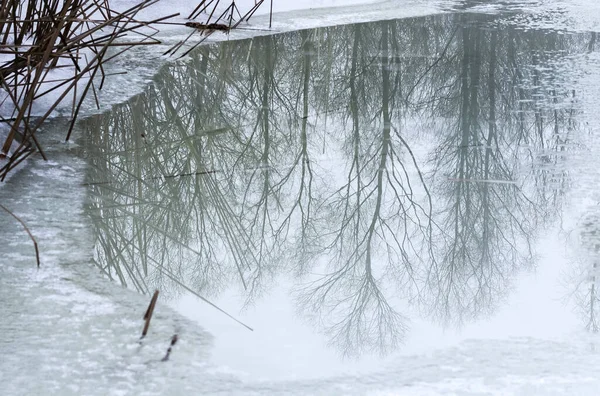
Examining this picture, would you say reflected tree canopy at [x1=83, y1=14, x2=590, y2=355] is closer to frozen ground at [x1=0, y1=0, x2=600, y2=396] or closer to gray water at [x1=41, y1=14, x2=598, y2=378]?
gray water at [x1=41, y1=14, x2=598, y2=378]

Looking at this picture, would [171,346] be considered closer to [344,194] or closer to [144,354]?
[144,354]

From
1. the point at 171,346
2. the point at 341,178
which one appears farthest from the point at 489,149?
the point at 171,346

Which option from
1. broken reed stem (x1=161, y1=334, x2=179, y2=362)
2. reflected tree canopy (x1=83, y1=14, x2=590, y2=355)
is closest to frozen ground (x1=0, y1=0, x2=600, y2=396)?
broken reed stem (x1=161, y1=334, x2=179, y2=362)

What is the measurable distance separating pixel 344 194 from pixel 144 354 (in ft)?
A: 4.54

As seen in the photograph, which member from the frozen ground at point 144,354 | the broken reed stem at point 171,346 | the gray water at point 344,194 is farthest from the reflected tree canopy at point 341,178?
the broken reed stem at point 171,346

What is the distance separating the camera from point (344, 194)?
346cm

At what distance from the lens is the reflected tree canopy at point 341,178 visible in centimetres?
277

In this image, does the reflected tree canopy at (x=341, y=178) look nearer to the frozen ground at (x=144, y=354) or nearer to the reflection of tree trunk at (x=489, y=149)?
the reflection of tree trunk at (x=489, y=149)

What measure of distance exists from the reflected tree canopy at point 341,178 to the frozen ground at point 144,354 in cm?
15

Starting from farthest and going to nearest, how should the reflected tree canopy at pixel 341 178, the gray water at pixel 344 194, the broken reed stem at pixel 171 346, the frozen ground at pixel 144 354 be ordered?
the reflected tree canopy at pixel 341 178 < the gray water at pixel 344 194 < the broken reed stem at pixel 171 346 < the frozen ground at pixel 144 354

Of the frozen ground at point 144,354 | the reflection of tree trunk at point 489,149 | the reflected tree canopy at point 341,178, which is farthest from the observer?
the reflection of tree trunk at point 489,149

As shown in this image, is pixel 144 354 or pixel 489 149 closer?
pixel 144 354

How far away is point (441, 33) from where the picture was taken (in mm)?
6234

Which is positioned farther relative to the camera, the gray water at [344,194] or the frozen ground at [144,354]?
the gray water at [344,194]
